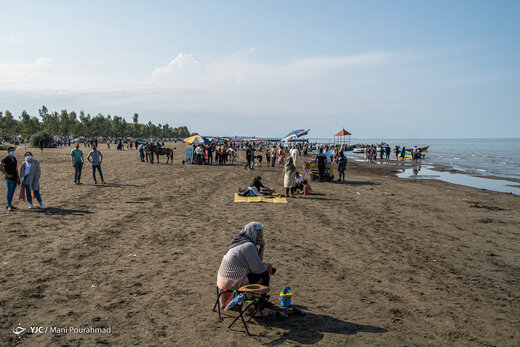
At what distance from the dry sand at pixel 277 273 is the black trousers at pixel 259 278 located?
61cm

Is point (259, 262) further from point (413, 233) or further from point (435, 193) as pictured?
point (435, 193)

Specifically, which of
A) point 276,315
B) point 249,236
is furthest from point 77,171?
point 276,315

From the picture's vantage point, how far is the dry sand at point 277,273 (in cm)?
467

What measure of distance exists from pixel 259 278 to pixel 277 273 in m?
1.75

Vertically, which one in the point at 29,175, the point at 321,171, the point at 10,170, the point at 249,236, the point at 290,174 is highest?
the point at 10,170

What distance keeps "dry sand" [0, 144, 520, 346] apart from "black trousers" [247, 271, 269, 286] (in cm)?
61

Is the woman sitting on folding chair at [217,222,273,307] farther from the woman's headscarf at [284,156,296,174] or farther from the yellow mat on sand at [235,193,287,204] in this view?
the woman's headscarf at [284,156,296,174]

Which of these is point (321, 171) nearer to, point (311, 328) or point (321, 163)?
point (321, 163)

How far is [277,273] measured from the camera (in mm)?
6648

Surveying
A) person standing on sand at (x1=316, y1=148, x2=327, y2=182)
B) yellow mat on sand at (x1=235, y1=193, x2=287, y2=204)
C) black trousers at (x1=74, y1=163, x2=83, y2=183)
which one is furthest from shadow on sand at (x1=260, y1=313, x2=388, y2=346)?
person standing on sand at (x1=316, y1=148, x2=327, y2=182)

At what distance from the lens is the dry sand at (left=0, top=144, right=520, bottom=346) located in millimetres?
4672

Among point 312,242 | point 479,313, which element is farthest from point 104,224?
point 479,313

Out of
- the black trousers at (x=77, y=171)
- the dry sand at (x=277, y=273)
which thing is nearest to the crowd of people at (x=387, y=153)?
the dry sand at (x=277, y=273)

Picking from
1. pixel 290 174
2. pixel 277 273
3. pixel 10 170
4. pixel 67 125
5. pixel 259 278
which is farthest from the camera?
pixel 67 125
